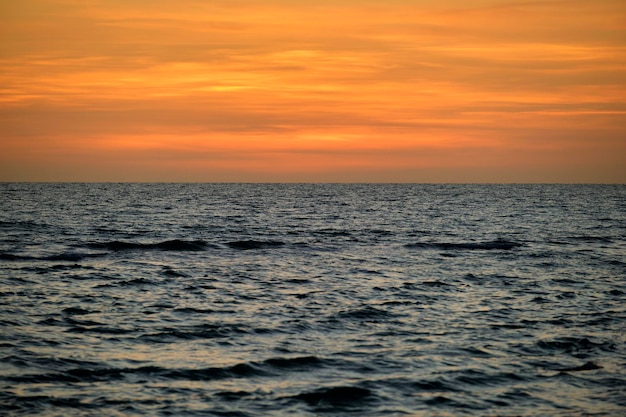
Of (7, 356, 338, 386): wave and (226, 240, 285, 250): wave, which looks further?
(226, 240, 285, 250): wave

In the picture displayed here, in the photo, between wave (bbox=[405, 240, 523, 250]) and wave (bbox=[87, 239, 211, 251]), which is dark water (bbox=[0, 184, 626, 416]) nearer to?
wave (bbox=[87, 239, 211, 251])

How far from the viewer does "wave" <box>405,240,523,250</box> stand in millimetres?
50562

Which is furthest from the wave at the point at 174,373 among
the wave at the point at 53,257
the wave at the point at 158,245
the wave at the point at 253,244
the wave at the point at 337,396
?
the wave at the point at 253,244

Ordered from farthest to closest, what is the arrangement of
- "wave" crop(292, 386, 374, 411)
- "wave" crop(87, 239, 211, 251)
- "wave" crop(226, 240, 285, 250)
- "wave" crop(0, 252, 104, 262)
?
"wave" crop(226, 240, 285, 250) < "wave" crop(87, 239, 211, 251) < "wave" crop(0, 252, 104, 262) < "wave" crop(292, 386, 374, 411)

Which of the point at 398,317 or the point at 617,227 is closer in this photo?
the point at 398,317

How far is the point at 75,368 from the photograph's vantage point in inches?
663

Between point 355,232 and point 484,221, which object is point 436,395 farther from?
point 484,221

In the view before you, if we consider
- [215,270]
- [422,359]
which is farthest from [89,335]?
[215,270]

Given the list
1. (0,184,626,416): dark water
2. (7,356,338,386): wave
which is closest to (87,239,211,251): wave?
(0,184,626,416): dark water

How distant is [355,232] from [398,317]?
131 ft

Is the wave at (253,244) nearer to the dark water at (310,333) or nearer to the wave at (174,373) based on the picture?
the dark water at (310,333)

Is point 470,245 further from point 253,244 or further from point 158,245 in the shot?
point 158,245

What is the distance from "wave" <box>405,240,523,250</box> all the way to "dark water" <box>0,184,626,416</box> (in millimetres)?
4863

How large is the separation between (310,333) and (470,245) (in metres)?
33.8
